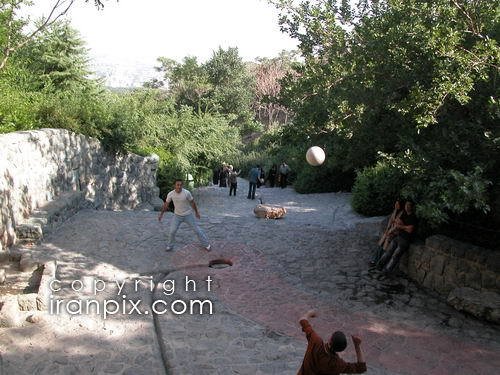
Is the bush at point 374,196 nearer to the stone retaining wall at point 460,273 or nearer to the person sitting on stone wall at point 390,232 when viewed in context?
the person sitting on stone wall at point 390,232

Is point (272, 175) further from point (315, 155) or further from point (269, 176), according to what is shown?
point (315, 155)

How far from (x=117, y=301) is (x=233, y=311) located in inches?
66.5

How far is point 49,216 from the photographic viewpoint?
9.26 m

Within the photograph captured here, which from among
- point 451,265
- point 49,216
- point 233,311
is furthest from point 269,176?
point 233,311

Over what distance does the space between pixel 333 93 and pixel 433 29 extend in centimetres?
224

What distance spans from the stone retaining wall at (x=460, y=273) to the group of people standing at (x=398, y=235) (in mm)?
316

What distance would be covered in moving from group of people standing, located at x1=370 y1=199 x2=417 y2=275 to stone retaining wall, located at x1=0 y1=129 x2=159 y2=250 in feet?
22.3

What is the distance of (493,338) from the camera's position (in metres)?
6.16

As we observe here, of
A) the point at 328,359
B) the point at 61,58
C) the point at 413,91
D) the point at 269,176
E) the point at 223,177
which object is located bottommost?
the point at 328,359

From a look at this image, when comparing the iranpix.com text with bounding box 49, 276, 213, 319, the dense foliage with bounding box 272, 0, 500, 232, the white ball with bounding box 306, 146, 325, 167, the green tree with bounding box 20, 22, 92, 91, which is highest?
the green tree with bounding box 20, 22, 92, 91

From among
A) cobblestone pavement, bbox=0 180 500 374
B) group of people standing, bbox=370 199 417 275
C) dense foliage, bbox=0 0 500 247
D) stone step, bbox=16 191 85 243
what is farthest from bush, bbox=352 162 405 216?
stone step, bbox=16 191 85 243

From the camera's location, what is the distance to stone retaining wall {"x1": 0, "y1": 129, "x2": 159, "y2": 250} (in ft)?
27.8

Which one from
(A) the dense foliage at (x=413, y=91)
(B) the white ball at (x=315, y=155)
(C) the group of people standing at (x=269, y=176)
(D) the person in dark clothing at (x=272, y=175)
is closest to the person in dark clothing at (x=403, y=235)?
(A) the dense foliage at (x=413, y=91)

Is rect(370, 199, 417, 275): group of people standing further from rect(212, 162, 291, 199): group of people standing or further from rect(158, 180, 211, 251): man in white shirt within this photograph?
rect(212, 162, 291, 199): group of people standing
